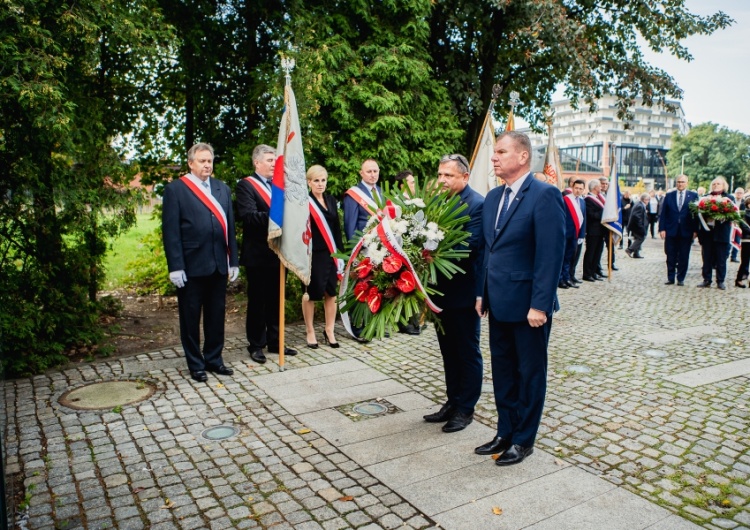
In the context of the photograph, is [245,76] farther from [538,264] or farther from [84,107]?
[538,264]

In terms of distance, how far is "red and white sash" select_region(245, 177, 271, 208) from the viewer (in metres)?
6.86

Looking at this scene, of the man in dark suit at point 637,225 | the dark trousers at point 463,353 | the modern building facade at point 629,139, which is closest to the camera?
the dark trousers at point 463,353

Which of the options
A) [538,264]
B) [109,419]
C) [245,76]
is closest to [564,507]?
[538,264]

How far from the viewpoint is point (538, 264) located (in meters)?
4.03

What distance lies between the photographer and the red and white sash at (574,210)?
12.3 m

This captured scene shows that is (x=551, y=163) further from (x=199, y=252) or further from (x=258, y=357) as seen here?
(x=199, y=252)

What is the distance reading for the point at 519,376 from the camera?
4367mm

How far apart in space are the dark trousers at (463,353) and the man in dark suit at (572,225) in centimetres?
791

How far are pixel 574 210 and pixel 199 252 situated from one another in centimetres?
859

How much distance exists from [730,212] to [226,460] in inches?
455

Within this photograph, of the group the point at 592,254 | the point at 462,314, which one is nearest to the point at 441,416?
the point at 462,314

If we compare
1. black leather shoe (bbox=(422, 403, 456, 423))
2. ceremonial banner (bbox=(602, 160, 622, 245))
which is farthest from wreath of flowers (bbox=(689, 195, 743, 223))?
black leather shoe (bbox=(422, 403, 456, 423))

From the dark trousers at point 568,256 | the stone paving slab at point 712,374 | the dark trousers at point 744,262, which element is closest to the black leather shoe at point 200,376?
the stone paving slab at point 712,374

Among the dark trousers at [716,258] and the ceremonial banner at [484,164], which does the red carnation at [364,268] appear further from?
the dark trousers at [716,258]
